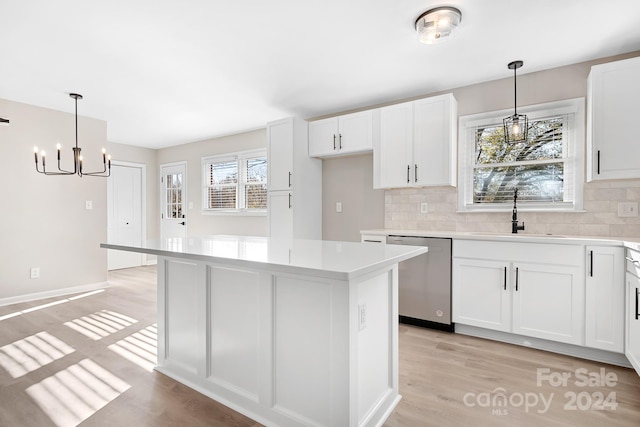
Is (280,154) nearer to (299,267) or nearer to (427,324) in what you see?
(427,324)

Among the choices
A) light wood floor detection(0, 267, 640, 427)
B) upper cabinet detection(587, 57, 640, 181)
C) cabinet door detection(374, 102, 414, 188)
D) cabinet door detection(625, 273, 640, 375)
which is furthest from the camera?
cabinet door detection(374, 102, 414, 188)

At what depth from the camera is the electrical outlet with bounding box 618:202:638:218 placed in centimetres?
268

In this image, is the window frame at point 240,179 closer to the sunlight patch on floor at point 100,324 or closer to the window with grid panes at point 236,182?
the window with grid panes at point 236,182

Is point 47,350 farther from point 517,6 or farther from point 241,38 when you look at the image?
point 517,6

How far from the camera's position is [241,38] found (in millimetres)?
2557

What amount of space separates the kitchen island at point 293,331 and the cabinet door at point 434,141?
167 cm

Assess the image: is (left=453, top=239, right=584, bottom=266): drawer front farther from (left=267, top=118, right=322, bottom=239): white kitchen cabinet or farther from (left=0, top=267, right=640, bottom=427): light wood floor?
(left=267, top=118, right=322, bottom=239): white kitchen cabinet

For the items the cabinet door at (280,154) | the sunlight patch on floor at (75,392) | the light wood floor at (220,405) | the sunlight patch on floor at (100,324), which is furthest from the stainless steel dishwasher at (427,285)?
the sunlight patch on floor at (100,324)

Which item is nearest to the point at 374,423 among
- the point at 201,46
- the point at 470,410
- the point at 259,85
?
the point at 470,410

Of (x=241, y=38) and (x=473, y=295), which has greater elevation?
(x=241, y=38)

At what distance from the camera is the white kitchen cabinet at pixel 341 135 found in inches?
149

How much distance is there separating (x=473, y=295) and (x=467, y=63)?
2033mm

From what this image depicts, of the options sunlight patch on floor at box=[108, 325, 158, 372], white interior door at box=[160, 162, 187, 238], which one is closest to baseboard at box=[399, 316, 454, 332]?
sunlight patch on floor at box=[108, 325, 158, 372]

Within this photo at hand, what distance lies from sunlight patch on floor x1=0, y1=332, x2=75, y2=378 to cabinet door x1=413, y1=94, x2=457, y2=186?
3.45 metres
